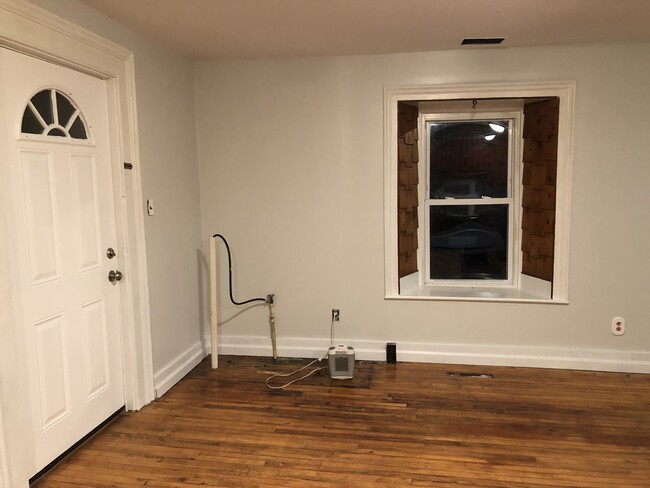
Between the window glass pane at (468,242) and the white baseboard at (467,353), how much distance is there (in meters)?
0.68

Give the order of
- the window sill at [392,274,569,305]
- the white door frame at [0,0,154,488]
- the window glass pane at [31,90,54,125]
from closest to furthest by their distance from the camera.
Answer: the white door frame at [0,0,154,488] → the window glass pane at [31,90,54,125] → the window sill at [392,274,569,305]

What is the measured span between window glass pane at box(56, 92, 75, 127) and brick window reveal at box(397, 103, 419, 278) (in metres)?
2.29

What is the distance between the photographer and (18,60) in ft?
7.54

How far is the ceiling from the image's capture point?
270cm

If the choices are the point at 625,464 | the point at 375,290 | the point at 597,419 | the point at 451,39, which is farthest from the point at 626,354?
the point at 451,39

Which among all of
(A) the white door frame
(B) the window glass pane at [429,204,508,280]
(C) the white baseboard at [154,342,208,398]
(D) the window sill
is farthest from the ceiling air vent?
(C) the white baseboard at [154,342,208,398]

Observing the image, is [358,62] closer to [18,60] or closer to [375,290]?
[375,290]

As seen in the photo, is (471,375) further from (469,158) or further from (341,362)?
(469,158)

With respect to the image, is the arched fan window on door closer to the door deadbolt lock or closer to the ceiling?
the ceiling

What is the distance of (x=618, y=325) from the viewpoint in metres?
3.68

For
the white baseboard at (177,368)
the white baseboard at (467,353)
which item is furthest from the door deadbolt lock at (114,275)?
the white baseboard at (467,353)

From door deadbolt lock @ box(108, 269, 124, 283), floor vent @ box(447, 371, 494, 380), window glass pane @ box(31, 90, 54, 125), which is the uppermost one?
window glass pane @ box(31, 90, 54, 125)

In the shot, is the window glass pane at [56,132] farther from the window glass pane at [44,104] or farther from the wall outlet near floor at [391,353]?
the wall outlet near floor at [391,353]

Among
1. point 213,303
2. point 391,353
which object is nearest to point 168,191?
point 213,303
